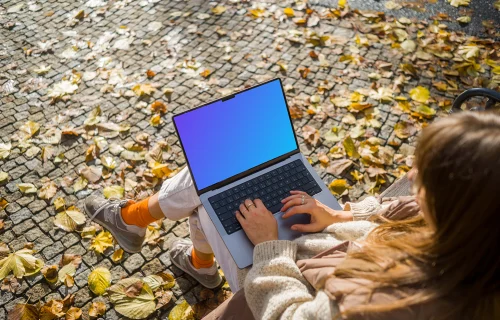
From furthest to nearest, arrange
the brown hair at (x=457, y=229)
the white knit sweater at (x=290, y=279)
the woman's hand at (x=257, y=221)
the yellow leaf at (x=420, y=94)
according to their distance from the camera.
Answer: the yellow leaf at (x=420, y=94) → the woman's hand at (x=257, y=221) → the white knit sweater at (x=290, y=279) → the brown hair at (x=457, y=229)

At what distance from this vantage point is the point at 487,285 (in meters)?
1.18

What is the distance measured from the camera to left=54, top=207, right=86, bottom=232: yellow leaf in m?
2.95

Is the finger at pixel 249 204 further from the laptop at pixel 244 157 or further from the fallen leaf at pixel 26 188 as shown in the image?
the fallen leaf at pixel 26 188

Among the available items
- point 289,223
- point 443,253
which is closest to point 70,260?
point 289,223

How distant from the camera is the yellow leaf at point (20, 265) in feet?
8.81

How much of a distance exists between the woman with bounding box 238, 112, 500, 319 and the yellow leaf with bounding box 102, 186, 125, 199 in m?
2.11

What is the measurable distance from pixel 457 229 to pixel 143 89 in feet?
10.6

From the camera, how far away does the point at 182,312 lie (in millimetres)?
2586

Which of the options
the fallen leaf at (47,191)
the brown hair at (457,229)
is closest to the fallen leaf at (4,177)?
the fallen leaf at (47,191)

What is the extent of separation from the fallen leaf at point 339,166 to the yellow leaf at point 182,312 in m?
1.45

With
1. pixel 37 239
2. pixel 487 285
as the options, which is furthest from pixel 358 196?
pixel 37 239

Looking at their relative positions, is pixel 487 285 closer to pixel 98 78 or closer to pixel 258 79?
pixel 258 79

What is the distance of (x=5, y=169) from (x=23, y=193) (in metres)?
0.31

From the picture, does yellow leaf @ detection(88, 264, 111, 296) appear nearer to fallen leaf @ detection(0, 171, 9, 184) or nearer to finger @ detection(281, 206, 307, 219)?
fallen leaf @ detection(0, 171, 9, 184)
